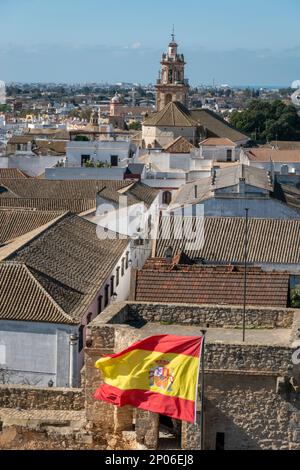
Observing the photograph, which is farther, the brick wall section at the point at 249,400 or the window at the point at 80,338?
the window at the point at 80,338

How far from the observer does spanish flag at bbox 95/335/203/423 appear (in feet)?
35.1

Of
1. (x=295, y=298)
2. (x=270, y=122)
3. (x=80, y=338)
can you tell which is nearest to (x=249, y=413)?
(x=80, y=338)

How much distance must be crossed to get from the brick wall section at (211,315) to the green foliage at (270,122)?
66616mm

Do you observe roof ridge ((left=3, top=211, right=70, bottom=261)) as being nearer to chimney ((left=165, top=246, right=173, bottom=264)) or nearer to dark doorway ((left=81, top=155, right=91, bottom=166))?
chimney ((left=165, top=246, right=173, bottom=264))

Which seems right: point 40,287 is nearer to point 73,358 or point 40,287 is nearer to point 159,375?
point 73,358

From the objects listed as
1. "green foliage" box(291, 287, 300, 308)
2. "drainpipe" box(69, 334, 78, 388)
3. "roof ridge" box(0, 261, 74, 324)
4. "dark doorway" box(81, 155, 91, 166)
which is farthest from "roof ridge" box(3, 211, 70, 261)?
"dark doorway" box(81, 155, 91, 166)

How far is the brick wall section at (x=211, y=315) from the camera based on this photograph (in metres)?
12.7

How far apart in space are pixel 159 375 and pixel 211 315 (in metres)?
2.19

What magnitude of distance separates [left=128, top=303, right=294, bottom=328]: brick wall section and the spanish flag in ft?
6.38

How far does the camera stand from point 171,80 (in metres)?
82.5

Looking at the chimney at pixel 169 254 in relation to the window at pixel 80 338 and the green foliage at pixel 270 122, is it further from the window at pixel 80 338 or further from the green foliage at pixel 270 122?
the green foliage at pixel 270 122

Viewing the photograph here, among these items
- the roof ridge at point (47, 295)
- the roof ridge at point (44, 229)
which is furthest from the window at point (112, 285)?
the roof ridge at point (47, 295)

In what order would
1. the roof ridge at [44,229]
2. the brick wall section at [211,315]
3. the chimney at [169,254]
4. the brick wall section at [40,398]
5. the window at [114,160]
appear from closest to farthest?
the brick wall section at [211,315]
the brick wall section at [40,398]
the roof ridge at [44,229]
the chimney at [169,254]
the window at [114,160]

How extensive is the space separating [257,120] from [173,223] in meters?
56.8
